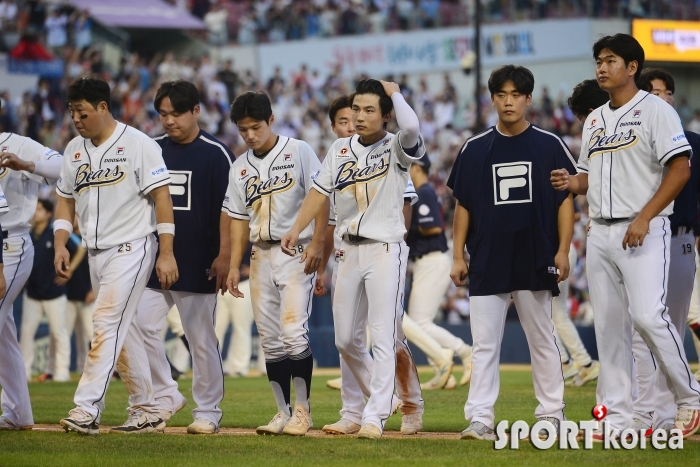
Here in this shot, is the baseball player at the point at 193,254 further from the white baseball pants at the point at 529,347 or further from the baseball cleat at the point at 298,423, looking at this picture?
the white baseball pants at the point at 529,347

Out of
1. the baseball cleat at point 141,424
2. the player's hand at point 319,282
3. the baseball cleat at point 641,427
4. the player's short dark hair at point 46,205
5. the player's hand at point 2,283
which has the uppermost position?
the player's short dark hair at point 46,205

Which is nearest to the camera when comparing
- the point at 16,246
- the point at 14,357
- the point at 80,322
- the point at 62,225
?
the point at 62,225

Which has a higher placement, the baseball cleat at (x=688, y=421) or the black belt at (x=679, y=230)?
the black belt at (x=679, y=230)

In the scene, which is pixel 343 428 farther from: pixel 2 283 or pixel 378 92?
pixel 2 283

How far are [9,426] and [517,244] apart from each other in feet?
13.6

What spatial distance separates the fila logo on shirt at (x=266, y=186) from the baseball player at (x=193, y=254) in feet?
1.06

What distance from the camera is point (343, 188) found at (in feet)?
25.3

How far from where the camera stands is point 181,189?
8.48 metres

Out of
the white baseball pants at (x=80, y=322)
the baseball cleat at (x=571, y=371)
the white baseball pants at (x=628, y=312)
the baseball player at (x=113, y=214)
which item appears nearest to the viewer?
the white baseball pants at (x=628, y=312)

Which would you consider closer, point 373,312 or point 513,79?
point 513,79

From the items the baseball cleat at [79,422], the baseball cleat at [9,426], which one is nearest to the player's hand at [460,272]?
the baseball cleat at [79,422]

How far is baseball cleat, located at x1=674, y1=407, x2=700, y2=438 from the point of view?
23.2 ft

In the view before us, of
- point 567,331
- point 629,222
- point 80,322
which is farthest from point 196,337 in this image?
point 80,322

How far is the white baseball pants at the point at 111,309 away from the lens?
24.8ft
